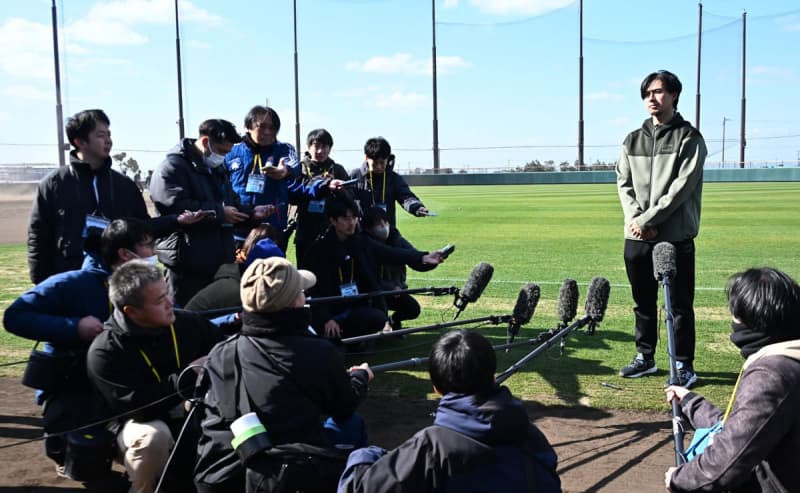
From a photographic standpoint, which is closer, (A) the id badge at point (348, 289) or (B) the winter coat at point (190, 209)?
(B) the winter coat at point (190, 209)

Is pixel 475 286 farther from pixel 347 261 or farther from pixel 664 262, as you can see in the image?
pixel 664 262

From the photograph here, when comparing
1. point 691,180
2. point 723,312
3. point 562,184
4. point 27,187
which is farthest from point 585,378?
point 562,184

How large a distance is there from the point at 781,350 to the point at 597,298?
137 inches

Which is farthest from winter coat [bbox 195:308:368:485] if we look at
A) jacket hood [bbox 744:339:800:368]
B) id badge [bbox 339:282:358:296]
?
id badge [bbox 339:282:358:296]

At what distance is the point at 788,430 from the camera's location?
2650 millimetres

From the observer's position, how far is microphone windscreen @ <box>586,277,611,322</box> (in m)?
6.15

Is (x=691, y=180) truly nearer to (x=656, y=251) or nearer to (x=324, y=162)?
(x=656, y=251)

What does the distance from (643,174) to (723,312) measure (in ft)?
11.2

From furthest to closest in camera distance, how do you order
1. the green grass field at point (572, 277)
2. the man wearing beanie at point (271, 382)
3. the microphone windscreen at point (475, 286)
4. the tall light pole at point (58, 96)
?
the tall light pole at point (58, 96)
the microphone windscreen at point (475, 286)
the green grass field at point (572, 277)
the man wearing beanie at point (271, 382)

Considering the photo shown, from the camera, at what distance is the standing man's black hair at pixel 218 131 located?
6078mm

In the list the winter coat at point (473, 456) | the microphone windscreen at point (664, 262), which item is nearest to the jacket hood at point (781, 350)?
the winter coat at point (473, 456)

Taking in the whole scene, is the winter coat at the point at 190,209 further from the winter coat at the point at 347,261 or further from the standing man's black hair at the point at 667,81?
the standing man's black hair at the point at 667,81

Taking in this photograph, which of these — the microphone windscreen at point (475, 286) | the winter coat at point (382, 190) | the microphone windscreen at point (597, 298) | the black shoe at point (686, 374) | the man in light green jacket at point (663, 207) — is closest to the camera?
the black shoe at point (686, 374)

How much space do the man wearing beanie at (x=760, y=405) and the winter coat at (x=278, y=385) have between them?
155 centimetres
